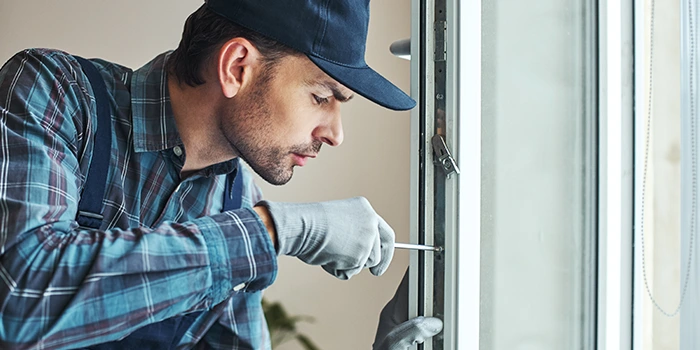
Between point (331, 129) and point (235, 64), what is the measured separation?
15cm

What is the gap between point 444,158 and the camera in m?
0.92

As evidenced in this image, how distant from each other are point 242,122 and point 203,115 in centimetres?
6

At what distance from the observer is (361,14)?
816mm

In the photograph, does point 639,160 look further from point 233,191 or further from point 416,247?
point 233,191

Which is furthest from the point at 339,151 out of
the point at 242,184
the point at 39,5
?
the point at 39,5

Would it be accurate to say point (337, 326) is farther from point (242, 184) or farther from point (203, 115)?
point (203, 115)

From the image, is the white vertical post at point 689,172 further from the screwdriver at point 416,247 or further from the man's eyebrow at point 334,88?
the man's eyebrow at point 334,88

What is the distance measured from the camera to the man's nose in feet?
2.82

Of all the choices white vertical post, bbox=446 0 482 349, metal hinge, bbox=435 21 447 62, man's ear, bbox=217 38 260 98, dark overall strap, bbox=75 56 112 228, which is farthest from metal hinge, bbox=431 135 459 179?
dark overall strap, bbox=75 56 112 228

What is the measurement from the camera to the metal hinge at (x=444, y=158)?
918 millimetres

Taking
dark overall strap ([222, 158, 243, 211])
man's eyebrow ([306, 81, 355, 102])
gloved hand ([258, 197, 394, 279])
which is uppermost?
man's eyebrow ([306, 81, 355, 102])

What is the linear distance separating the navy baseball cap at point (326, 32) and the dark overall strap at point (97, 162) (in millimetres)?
189

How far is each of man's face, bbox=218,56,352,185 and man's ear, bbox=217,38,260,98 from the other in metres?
0.01

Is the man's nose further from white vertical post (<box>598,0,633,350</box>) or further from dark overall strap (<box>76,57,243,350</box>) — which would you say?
white vertical post (<box>598,0,633,350</box>)
